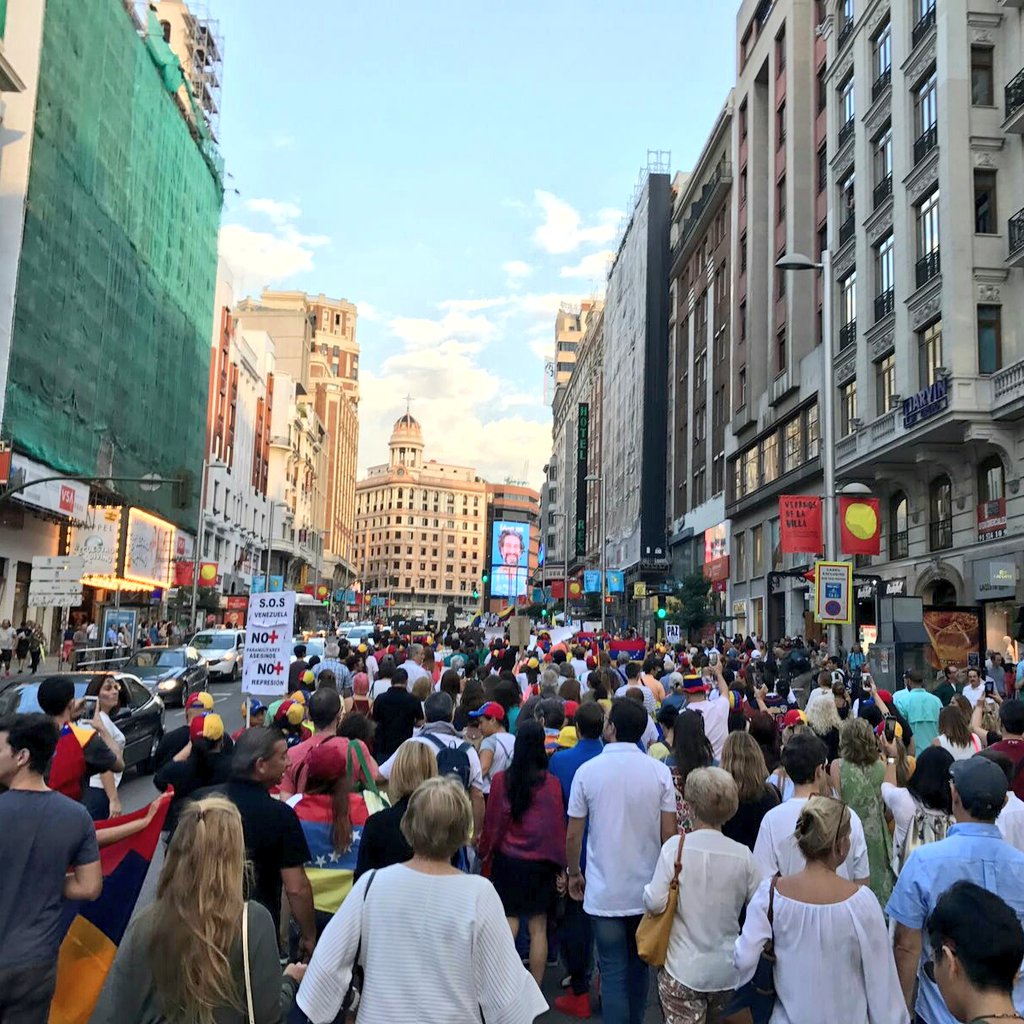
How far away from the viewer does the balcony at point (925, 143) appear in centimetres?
2577

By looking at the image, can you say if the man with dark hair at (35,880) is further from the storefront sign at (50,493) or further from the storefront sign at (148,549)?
the storefront sign at (148,549)

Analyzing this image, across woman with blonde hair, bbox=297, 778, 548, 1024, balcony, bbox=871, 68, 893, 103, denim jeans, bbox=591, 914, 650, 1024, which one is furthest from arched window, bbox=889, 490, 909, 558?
woman with blonde hair, bbox=297, 778, 548, 1024

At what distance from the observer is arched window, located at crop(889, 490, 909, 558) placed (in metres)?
28.9

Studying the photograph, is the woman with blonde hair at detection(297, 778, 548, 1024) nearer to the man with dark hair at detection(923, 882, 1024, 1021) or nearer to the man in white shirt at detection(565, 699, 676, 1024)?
the man with dark hair at detection(923, 882, 1024, 1021)

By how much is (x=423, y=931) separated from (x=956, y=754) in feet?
17.3

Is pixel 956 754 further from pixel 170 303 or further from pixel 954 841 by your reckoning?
pixel 170 303

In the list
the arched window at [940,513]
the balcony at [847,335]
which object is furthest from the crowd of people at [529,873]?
the balcony at [847,335]

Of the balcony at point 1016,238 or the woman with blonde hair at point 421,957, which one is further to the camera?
the balcony at point 1016,238

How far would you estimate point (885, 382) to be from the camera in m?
29.1

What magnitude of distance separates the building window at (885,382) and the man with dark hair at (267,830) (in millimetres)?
26629

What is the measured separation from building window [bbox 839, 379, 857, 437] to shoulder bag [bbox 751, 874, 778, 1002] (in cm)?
2923

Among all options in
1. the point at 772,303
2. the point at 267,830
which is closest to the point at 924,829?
the point at 267,830

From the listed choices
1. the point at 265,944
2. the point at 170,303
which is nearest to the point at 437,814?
the point at 265,944

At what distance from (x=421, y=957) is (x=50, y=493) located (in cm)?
3667
